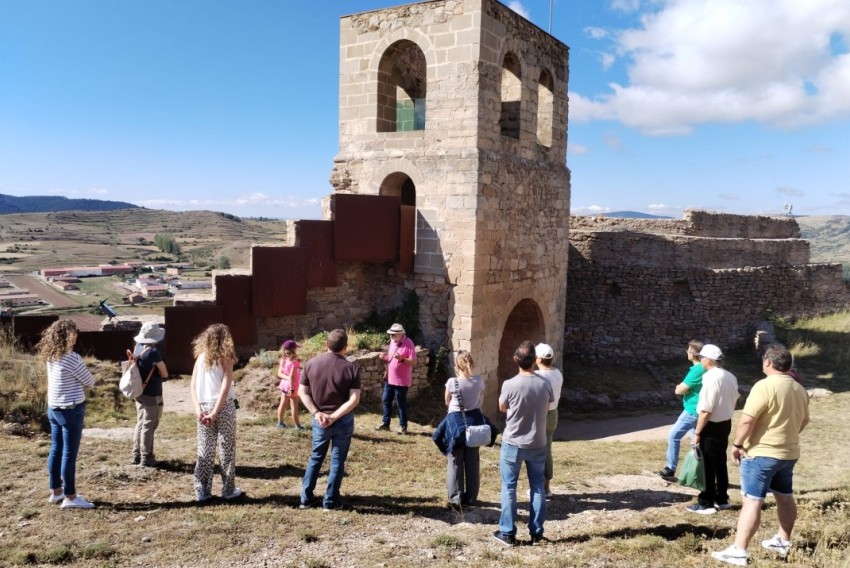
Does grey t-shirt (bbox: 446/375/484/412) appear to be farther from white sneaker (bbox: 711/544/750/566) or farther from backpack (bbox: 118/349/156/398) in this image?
backpack (bbox: 118/349/156/398)

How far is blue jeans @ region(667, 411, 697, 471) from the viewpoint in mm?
6859

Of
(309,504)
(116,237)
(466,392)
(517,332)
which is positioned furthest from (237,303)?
(116,237)

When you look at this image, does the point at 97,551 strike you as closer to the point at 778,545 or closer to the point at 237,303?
the point at 778,545

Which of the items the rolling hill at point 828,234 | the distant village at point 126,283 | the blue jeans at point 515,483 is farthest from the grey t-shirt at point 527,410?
the rolling hill at point 828,234

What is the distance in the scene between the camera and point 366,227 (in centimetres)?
1129

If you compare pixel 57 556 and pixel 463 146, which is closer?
pixel 57 556

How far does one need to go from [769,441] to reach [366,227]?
7.96 metres

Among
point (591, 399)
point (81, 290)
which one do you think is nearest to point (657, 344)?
point (591, 399)

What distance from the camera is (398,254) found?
11594 millimetres

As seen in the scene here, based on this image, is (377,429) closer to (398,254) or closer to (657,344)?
(398,254)

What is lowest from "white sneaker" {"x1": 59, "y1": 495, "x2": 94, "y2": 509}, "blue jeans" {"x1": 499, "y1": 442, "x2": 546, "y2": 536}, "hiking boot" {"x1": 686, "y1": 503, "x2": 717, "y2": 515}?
"hiking boot" {"x1": 686, "y1": 503, "x2": 717, "y2": 515}

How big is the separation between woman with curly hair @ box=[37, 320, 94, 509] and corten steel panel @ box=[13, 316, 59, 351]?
17.5ft

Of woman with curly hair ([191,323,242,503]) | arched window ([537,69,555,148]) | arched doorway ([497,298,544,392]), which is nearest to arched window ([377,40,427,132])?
arched window ([537,69,555,148])

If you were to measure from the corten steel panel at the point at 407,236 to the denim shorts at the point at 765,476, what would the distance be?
24.8 feet
